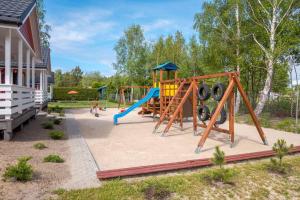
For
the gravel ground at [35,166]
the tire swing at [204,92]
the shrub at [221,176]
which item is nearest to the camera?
the gravel ground at [35,166]

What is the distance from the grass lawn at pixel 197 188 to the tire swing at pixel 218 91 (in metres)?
2.88

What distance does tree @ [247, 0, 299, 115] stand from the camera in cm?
1334

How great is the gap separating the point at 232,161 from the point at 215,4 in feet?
51.1

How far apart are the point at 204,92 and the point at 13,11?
5.98 meters

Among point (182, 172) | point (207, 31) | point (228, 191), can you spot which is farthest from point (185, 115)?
point (207, 31)

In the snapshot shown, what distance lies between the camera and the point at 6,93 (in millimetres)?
6777

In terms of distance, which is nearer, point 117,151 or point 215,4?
point 117,151

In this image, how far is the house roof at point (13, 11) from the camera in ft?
22.1

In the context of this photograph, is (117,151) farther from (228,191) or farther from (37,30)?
(37,30)

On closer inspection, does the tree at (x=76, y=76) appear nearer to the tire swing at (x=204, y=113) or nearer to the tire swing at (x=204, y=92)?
the tire swing at (x=204, y=113)

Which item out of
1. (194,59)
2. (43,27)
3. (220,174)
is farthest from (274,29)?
(43,27)

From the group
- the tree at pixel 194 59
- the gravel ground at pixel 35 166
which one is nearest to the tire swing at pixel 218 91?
the gravel ground at pixel 35 166

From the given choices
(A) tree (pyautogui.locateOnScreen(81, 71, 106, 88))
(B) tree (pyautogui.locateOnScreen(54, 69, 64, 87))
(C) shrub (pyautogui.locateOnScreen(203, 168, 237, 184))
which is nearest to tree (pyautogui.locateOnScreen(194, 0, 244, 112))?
(C) shrub (pyautogui.locateOnScreen(203, 168, 237, 184))

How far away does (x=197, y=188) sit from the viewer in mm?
4105
